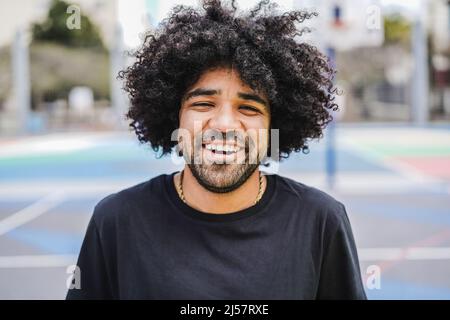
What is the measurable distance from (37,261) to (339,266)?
13.3ft

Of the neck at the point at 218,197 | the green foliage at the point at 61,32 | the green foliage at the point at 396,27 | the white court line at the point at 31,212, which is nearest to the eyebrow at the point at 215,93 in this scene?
the neck at the point at 218,197

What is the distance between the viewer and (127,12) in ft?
24.3

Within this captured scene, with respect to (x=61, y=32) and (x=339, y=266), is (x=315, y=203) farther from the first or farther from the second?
(x=61, y=32)

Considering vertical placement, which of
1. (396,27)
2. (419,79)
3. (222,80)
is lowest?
(222,80)

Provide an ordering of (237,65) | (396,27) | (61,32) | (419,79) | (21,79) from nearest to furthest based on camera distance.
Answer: (237,65)
(21,79)
(419,79)
(61,32)
(396,27)

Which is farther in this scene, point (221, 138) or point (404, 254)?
point (404, 254)

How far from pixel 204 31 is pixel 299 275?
2.81 ft

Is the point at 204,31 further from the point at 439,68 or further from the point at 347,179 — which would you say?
the point at 439,68

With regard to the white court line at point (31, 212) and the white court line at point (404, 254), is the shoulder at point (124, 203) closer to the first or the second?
the white court line at point (404, 254)

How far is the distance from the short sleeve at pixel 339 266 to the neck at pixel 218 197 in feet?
0.82

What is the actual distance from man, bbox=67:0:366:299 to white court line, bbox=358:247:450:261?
3511 mm

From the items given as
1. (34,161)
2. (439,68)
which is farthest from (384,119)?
(34,161)

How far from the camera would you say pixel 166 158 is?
43.3 ft

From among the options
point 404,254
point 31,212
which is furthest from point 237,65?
point 31,212
